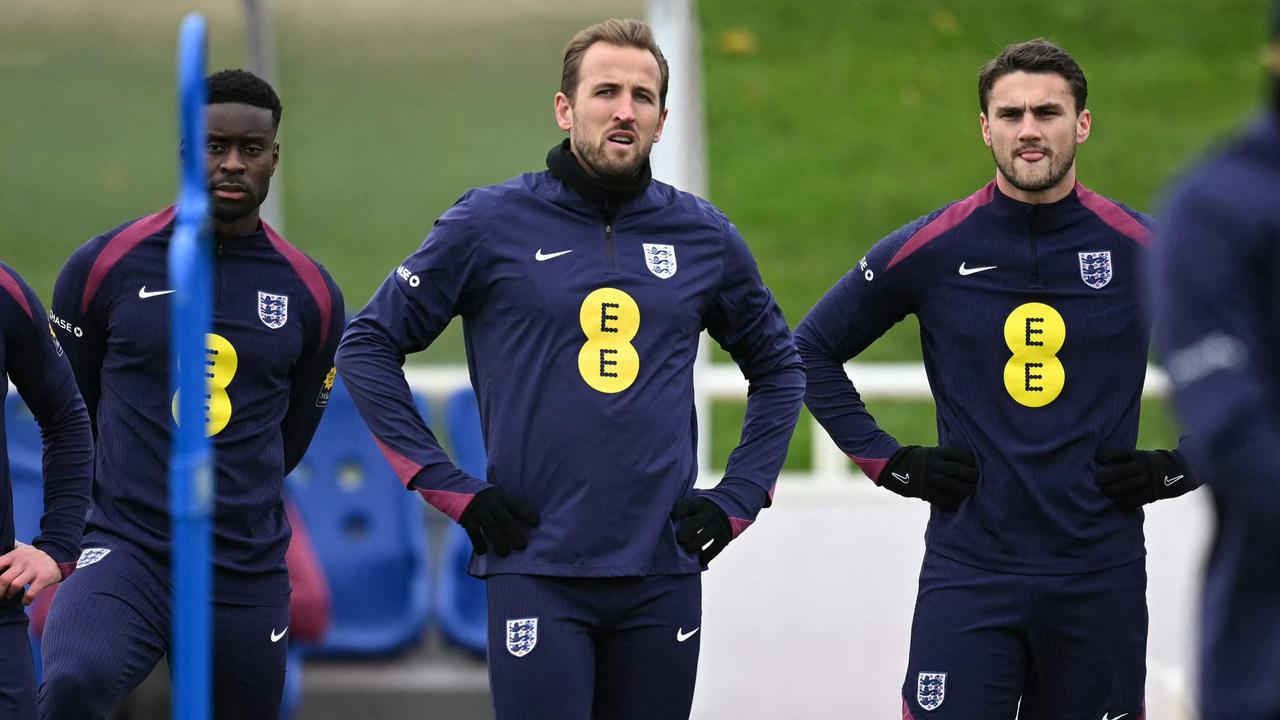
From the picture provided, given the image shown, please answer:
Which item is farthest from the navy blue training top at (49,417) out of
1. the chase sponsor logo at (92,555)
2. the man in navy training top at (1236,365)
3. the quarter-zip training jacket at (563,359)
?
the man in navy training top at (1236,365)

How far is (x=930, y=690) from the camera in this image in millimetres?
4547

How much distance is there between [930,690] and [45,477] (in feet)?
7.16

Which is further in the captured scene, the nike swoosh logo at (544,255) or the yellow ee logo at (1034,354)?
the yellow ee logo at (1034,354)

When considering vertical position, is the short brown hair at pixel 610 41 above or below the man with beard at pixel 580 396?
above

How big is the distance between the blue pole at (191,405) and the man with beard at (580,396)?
104cm

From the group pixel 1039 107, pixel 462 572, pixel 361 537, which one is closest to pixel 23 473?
pixel 361 537

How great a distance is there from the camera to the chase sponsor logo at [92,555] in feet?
14.9

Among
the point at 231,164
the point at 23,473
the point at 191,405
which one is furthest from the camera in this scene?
the point at 23,473

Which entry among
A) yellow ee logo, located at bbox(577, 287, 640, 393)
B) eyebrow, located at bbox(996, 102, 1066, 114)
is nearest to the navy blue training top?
yellow ee logo, located at bbox(577, 287, 640, 393)

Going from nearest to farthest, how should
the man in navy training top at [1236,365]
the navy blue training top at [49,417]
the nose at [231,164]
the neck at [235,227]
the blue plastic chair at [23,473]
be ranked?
1. the man in navy training top at [1236,365]
2. the navy blue training top at [49,417]
3. the nose at [231,164]
4. the neck at [235,227]
5. the blue plastic chair at [23,473]

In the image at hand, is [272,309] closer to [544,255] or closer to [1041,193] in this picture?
[544,255]

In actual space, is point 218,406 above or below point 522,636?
above

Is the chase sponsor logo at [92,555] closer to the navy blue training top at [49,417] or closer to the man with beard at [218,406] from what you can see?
the man with beard at [218,406]

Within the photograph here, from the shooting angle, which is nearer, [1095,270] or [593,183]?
[593,183]
